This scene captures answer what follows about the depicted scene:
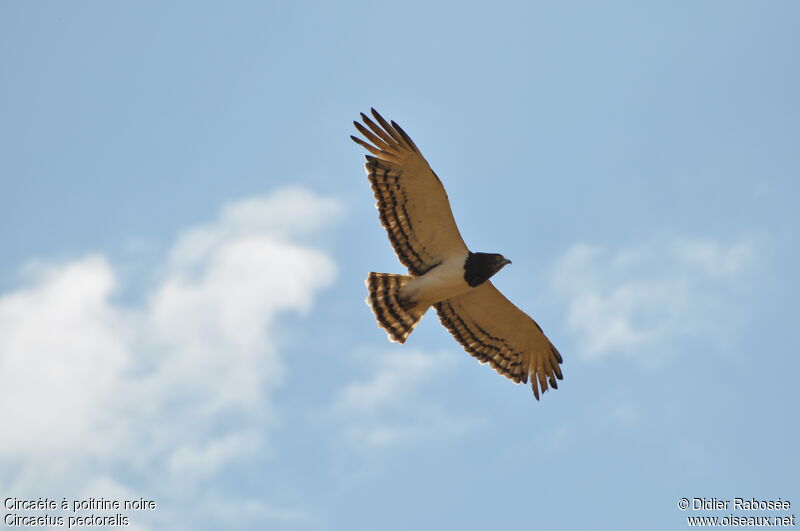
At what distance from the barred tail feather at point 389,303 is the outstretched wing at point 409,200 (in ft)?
1.22

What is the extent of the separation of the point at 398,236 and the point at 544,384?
390 centimetres

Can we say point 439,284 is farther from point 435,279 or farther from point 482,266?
point 482,266

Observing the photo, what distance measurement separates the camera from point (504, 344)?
17.2m

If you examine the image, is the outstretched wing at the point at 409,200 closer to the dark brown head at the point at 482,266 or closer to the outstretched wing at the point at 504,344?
the dark brown head at the point at 482,266

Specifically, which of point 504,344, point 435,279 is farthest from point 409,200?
point 504,344

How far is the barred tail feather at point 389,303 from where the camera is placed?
16203 mm

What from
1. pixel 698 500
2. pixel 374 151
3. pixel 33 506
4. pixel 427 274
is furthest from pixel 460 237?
pixel 33 506

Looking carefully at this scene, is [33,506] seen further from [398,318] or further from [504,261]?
[504,261]

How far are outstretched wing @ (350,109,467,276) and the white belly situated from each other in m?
0.25

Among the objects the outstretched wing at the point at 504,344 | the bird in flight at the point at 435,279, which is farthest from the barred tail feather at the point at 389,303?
the outstretched wing at the point at 504,344

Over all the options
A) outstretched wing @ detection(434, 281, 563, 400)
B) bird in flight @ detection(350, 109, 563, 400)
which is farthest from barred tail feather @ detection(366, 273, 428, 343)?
outstretched wing @ detection(434, 281, 563, 400)

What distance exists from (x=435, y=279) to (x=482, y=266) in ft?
2.74

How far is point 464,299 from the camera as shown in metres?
16.7

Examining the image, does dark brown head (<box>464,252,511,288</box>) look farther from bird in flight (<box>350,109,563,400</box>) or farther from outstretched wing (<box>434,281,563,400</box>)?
outstretched wing (<box>434,281,563,400</box>)
